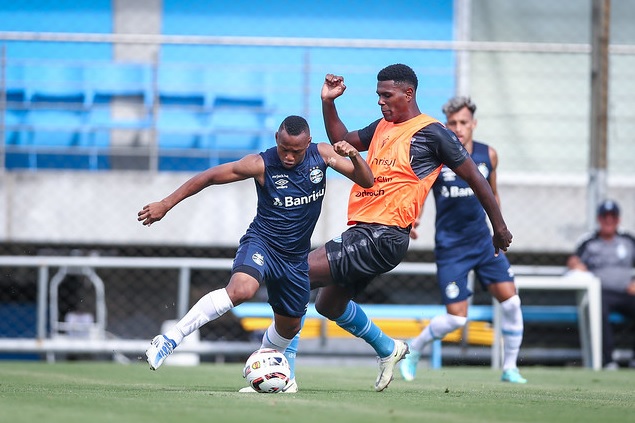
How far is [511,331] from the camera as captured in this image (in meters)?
9.56

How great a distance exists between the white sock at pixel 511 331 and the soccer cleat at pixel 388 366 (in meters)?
2.17

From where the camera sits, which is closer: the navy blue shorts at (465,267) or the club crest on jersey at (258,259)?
the club crest on jersey at (258,259)

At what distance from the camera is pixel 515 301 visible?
9.43 m

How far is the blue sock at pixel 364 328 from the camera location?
24.5 ft

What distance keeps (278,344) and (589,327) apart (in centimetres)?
583

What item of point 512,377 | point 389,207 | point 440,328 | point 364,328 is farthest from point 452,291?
point 389,207

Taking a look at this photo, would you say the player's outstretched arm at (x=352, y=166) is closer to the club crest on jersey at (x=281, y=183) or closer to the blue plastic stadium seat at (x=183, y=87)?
the club crest on jersey at (x=281, y=183)

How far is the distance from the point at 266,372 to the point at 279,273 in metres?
0.67

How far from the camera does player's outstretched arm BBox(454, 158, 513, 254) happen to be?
7.28 meters

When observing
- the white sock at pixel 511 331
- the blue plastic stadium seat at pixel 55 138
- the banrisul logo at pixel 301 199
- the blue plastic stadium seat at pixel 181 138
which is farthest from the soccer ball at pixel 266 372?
the blue plastic stadium seat at pixel 55 138

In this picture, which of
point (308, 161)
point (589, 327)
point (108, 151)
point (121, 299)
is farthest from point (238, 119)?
point (308, 161)

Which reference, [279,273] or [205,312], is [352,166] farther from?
[205,312]

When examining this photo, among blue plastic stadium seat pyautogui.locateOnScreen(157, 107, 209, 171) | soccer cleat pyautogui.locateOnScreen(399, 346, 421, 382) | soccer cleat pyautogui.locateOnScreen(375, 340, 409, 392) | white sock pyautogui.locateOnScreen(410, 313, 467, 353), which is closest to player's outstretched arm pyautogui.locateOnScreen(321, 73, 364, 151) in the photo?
soccer cleat pyautogui.locateOnScreen(375, 340, 409, 392)

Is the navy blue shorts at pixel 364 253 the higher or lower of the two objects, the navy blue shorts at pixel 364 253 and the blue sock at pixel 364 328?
the higher
